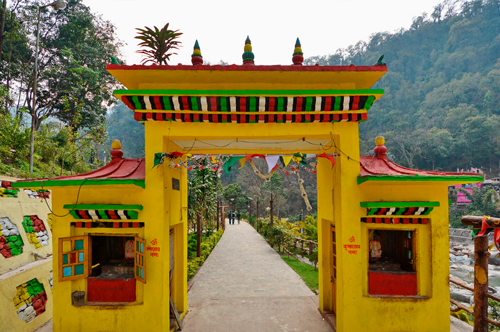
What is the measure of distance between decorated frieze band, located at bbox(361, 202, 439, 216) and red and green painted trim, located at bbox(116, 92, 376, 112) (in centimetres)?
188

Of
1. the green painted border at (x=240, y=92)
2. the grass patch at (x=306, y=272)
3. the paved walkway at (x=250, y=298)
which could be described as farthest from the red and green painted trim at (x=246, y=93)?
the grass patch at (x=306, y=272)

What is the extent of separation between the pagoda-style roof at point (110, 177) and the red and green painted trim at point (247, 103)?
132cm

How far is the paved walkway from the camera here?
21.1ft

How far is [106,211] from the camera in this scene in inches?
209

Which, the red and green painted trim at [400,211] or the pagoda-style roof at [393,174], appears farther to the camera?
the red and green painted trim at [400,211]

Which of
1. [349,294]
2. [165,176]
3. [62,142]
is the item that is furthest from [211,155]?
[62,142]

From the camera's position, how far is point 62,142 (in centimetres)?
1806

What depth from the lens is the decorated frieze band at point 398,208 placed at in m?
5.24

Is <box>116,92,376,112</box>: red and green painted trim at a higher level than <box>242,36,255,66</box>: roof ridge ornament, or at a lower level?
lower

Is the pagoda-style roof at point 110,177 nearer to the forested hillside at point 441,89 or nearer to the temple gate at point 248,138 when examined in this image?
the temple gate at point 248,138

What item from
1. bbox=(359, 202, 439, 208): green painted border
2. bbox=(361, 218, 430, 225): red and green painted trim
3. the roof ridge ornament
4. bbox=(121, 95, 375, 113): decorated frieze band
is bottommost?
bbox=(361, 218, 430, 225): red and green painted trim

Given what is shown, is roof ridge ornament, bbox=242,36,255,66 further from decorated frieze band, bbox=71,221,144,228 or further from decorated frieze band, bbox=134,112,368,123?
decorated frieze band, bbox=71,221,144,228

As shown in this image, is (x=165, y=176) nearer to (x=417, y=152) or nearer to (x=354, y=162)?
(x=354, y=162)

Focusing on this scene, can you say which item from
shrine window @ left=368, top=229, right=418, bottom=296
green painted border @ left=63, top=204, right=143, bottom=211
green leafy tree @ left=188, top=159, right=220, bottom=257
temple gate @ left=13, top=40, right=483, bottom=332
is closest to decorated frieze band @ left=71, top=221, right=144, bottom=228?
temple gate @ left=13, top=40, right=483, bottom=332
